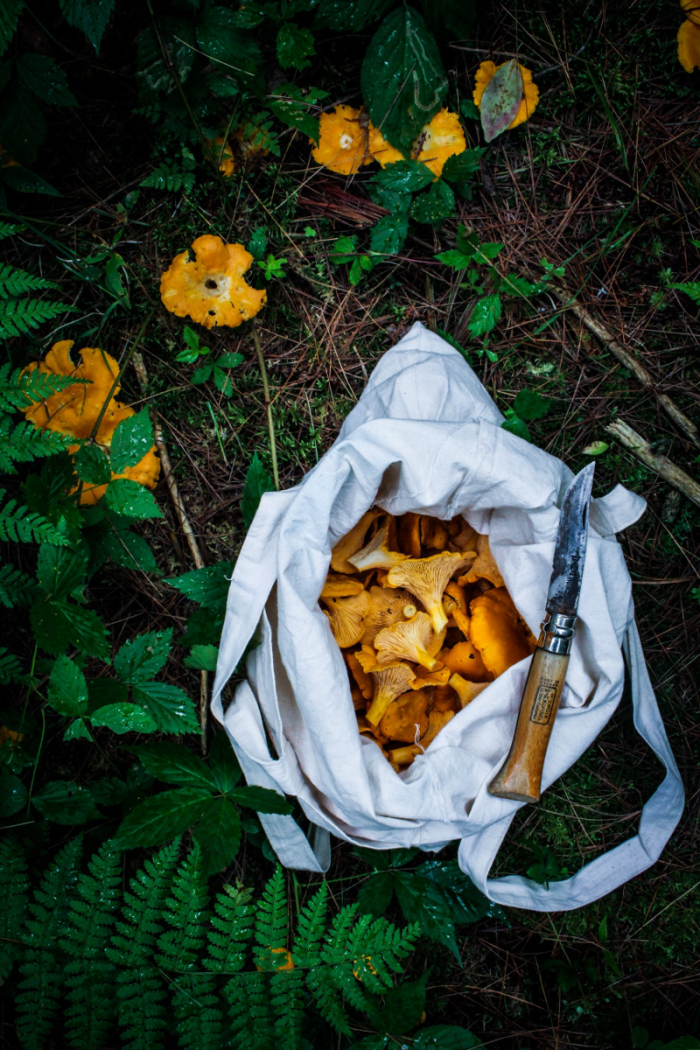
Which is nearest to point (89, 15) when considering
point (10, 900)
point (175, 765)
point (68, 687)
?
point (68, 687)

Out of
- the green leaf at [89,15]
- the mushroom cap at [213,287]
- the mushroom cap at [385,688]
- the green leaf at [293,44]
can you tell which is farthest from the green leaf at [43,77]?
the mushroom cap at [385,688]

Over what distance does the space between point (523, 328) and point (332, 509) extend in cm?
108

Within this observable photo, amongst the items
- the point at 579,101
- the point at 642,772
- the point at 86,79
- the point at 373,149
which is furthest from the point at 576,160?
the point at 642,772

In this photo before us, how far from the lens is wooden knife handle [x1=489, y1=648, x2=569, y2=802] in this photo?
1.99 metres

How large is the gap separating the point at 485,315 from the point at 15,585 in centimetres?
189

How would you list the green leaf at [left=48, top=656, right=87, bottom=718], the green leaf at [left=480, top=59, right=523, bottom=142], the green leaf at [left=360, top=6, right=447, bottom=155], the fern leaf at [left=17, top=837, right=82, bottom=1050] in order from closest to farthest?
the fern leaf at [left=17, top=837, right=82, bottom=1050], the green leaf at [left=48, top=656, right=87, bottom=718], the green leaf at [left=360, top=6, right=447, bottom=155], the green leaf at [left=480, top=59, right=523, bottom=142]

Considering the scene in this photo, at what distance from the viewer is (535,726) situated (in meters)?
2.00

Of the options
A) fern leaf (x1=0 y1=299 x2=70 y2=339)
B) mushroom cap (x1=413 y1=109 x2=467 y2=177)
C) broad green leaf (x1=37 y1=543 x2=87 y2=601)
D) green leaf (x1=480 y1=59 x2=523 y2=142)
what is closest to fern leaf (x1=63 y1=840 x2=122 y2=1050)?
broad green leaf (x1=37 y1=543 x2=87 y2=601)

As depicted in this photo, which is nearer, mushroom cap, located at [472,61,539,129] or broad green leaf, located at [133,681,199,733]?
broad green leaf, located at [133,681,199,733]

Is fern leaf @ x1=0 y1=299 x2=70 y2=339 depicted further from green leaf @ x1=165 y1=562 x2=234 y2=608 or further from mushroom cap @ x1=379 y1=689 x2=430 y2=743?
mushroom cap @ x1=379 y1=689 x2=430 y2=743

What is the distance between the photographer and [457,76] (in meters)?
2.43

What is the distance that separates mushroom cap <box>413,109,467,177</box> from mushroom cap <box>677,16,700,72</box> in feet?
2.75

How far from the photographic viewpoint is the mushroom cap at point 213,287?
2.32 m

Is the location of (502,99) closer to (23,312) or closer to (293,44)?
(293,44)
